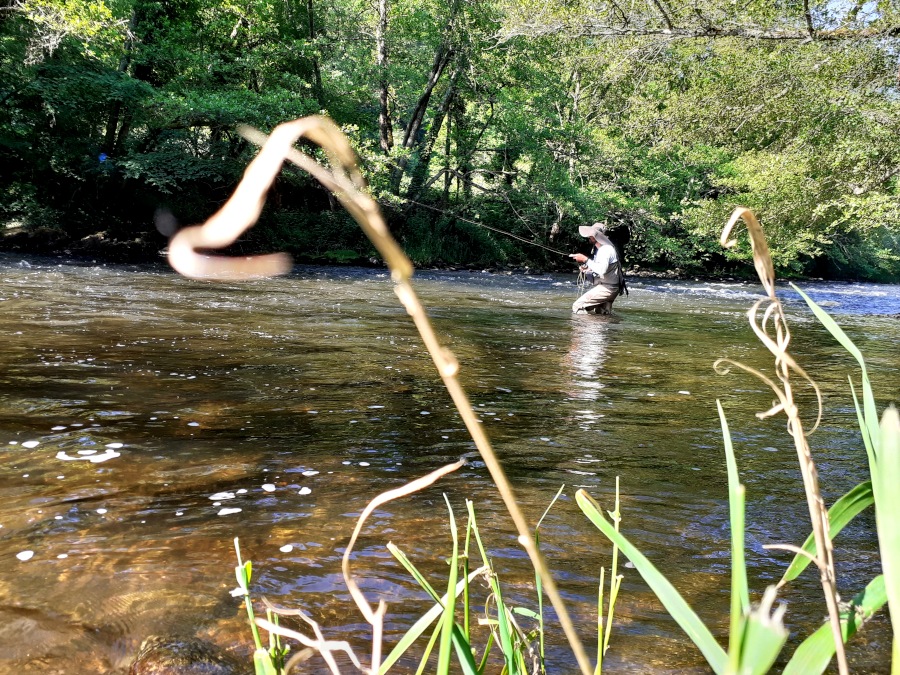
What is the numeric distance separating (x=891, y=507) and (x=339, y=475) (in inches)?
145

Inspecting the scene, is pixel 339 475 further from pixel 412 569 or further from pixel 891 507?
pixel 891 507

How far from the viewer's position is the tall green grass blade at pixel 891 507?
0.53 m

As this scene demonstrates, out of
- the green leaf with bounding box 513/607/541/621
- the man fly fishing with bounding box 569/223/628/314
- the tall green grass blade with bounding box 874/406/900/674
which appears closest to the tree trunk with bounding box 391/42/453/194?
the man fly fishing with bounding box 569/223/628/314

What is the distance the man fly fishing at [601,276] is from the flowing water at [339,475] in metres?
3.77

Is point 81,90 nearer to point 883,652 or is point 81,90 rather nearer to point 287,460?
point 287,460

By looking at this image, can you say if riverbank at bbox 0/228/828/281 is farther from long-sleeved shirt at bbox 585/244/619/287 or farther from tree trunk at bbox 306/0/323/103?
long-sleeved shirt at bbox 585/244/619/287

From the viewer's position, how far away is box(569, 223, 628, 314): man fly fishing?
518 inches

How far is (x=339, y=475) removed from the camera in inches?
159

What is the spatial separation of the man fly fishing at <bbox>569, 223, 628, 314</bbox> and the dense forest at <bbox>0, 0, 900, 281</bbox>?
1.50 meters

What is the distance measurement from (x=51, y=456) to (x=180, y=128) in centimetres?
2136

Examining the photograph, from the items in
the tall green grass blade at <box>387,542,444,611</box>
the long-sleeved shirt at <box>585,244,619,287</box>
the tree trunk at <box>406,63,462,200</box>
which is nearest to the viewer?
the tall green grass blade at <box>387,542,444,611</box>

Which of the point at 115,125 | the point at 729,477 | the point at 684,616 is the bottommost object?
the point at 684,616

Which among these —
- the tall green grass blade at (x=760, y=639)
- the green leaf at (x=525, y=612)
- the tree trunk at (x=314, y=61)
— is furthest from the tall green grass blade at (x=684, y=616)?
the tree trunk at (x=314, y=61)

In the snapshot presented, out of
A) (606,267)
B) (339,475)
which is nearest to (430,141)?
(606,267)
